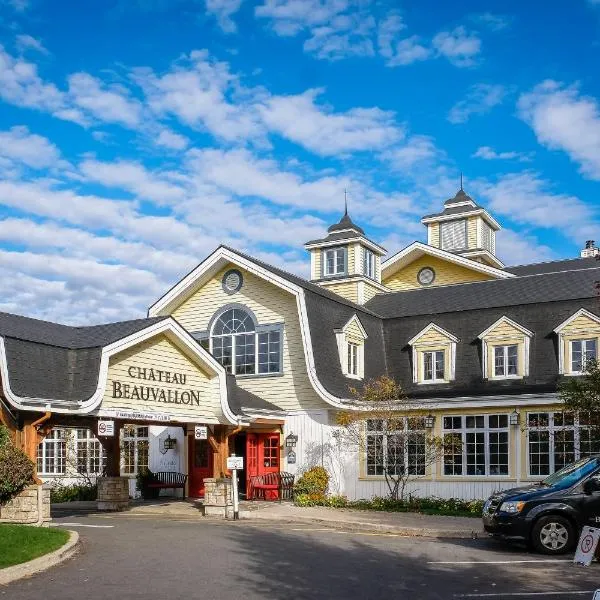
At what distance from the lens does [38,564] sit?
11.6 m

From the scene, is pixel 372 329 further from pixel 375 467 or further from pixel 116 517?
pixel 116 517

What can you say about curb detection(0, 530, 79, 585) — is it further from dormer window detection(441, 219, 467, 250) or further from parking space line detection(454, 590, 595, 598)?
dormer window detection(441, 219, 467, 250)

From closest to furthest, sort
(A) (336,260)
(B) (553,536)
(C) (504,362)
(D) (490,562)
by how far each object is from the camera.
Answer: (D) (490,562) < (B) (553,536) < (C) (504,362) < (A) (336,260)

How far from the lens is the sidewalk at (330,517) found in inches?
676

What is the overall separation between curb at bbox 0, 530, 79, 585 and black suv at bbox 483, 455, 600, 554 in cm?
704

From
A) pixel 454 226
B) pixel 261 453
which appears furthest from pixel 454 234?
pixel 261 453

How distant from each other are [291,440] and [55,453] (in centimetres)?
1008

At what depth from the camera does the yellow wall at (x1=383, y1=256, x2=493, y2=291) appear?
33125 millimetres

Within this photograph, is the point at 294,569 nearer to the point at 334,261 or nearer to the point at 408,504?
the point at 408,504

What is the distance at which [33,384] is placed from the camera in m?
16.5

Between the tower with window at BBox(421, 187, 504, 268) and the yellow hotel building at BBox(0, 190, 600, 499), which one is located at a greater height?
the tower with window at BBox(421, 187, 504, 268)

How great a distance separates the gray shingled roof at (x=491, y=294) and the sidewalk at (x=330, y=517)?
7.79 meters

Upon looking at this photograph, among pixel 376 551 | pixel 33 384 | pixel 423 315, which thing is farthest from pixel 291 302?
pixel 376 551

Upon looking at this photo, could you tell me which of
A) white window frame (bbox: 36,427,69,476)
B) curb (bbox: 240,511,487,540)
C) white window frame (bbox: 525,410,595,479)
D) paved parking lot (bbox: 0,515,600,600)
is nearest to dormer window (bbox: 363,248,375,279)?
white window frame (bbox: 525,410,595,479)
